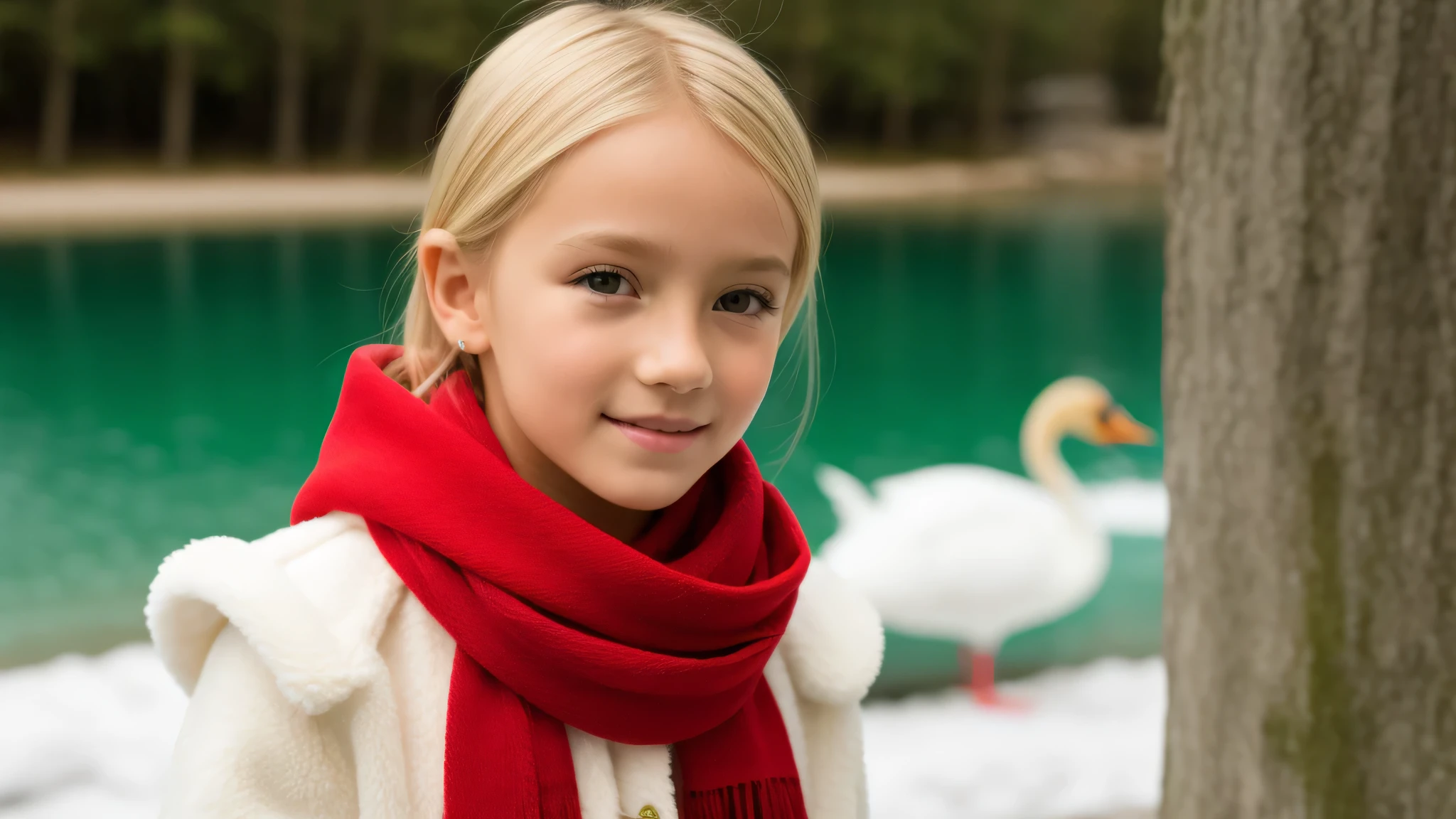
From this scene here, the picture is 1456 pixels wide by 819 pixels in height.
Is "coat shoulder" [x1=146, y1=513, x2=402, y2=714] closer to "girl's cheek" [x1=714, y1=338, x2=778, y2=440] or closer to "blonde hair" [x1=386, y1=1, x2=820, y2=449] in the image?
"blonde hair" [x1=386, y1=1, x2=820, y2=449]

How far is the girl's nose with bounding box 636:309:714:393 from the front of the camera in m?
0.93

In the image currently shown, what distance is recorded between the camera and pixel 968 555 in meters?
3.52

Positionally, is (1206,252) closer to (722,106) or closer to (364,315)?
(722,106)

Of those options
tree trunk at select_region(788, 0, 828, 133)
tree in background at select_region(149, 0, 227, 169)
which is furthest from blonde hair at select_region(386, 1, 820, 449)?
tree trunk at select_region(788, 0, 828, 133)

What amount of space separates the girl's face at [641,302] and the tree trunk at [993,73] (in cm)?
3012

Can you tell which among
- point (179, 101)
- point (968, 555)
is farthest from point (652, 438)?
point (179, 101)

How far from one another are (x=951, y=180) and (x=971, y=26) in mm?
7834

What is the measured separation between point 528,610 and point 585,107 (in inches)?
14.4

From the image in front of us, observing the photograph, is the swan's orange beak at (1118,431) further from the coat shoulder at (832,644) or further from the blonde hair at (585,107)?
the blonde hair at (585,107)

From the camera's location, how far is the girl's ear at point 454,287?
103 cm

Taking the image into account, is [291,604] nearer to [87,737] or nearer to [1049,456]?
[87,737]

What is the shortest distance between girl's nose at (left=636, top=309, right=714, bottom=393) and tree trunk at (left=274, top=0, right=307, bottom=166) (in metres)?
20.9

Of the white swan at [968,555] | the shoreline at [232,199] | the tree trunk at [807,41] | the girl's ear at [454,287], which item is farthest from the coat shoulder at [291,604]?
the tree trunk at [807,41]

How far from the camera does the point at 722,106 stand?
0.97m
